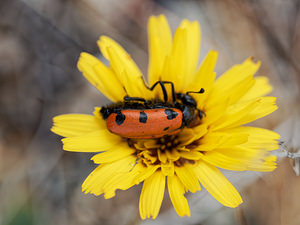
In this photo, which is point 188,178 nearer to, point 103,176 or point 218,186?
point 218,186

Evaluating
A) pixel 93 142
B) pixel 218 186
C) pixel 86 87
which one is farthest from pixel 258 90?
pixel 86 87

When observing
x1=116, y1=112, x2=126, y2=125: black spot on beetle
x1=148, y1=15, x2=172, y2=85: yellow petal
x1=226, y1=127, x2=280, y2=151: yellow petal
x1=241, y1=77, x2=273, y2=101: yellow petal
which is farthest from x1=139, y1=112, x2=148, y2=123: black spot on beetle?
x1=241, y1=77, x2=273, y2=101: yellow petal

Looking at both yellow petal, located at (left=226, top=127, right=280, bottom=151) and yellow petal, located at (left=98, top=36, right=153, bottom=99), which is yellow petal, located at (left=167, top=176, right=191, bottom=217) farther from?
yellow petal, located at (left=98, top=36, right=153, bottom=99)

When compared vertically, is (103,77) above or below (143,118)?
above

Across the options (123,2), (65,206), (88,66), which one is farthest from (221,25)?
(65,206)

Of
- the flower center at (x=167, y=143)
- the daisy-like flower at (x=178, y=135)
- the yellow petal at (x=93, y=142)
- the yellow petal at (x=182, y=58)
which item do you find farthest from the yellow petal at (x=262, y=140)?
Answer: the yellow petal at (x=93, y=142)

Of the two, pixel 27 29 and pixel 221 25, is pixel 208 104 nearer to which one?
pixel 221 25
